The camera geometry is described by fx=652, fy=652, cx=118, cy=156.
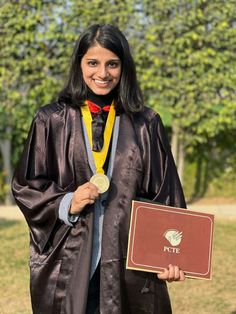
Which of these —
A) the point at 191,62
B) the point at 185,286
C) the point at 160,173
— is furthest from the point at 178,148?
the point at 160,173

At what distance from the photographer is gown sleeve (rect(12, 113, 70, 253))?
254 cm

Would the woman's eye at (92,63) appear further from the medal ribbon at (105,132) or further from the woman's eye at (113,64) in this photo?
the medal ribbon at (105,132)

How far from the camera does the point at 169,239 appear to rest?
2.50 m

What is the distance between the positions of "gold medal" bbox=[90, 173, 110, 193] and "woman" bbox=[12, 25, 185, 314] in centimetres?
10

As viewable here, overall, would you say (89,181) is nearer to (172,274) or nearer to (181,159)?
(172,274)

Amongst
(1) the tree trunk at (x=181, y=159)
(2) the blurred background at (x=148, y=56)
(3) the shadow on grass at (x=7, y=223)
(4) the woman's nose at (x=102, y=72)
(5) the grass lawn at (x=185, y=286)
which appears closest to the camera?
(4) the woman's nose at (x=102, y=72)

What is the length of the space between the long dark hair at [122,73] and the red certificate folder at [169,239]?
1.51 feet

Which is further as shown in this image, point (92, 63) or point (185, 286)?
point (185, 286)

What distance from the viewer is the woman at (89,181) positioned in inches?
99.0

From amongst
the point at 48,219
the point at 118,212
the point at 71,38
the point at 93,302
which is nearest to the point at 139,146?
the point at 118,212

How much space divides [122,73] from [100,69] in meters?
0.12

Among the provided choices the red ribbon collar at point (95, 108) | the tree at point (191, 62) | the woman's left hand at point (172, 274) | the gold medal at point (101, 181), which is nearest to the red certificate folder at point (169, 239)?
the woman's left hand at point (172, 274)

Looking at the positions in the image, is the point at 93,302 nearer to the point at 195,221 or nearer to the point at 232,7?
the point at 195,221

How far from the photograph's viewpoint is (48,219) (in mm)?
2561
